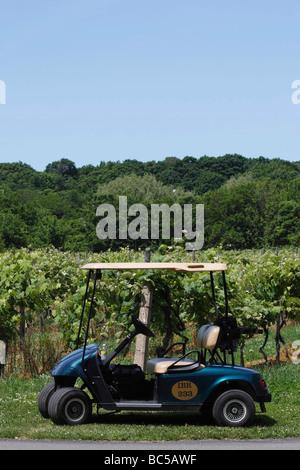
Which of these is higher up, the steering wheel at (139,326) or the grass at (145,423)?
the steering wheel at (139,326)

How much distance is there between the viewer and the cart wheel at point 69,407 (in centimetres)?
755

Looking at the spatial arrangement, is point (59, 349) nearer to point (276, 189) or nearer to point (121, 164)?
point (276, 189)

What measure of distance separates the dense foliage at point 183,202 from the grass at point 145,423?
4364cm

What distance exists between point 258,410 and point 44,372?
3.97 m

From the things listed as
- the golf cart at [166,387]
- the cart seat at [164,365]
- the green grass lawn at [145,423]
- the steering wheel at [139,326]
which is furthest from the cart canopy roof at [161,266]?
the green grass lawn at [145,423]

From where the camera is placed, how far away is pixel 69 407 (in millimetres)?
7652

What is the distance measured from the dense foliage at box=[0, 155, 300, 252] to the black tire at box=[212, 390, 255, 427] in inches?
1798

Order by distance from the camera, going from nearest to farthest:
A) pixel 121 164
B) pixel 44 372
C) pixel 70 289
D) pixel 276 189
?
1. pixel 44 372
2. pixel 70 289
3. pixel 276 189
4. pixel 121 164

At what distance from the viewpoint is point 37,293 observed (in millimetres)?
11508

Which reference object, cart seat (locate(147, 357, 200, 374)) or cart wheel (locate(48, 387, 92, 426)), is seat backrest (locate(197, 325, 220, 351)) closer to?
cart seat (locate(147, 357, 200, 374))

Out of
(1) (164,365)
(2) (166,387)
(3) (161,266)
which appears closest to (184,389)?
(2) (166,387)

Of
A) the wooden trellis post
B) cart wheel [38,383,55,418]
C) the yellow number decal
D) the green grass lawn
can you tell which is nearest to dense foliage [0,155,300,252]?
the wooden trellis post

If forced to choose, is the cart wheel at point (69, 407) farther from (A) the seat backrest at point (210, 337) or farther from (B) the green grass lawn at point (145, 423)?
(A) the seat backrest at point (210, 337)

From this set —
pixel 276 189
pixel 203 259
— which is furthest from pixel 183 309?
pixel 276 189
